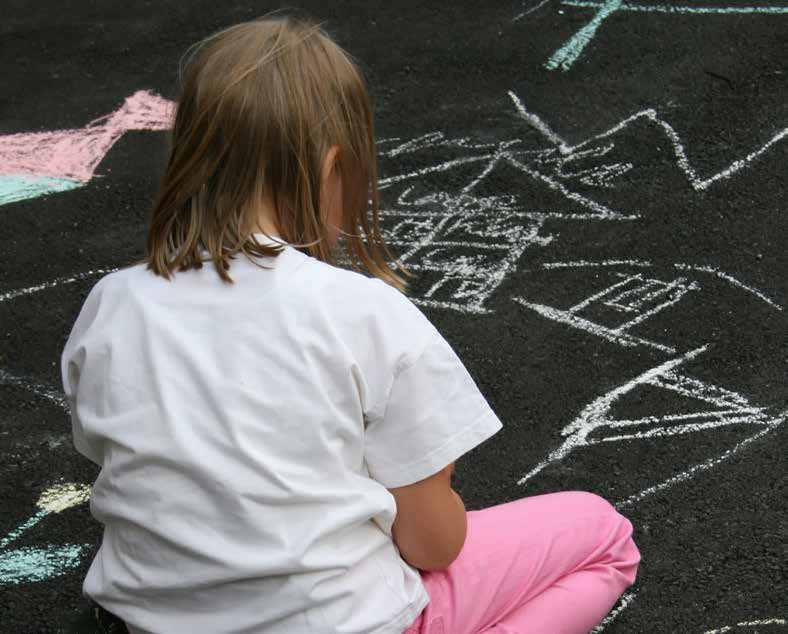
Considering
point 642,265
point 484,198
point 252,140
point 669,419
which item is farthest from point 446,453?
point 484,198

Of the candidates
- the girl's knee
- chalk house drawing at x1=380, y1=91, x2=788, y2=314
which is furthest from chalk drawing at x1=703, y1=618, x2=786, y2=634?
chalk house drawing at x1=380, y1=91, x2=788, y2=314

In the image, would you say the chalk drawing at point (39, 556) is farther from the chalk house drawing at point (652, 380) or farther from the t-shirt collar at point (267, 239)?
the t-shirt collar at point (267, 239)

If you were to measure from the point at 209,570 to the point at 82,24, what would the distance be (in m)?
4.56

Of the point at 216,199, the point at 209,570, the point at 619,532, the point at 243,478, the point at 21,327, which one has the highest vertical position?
the point at 216,199

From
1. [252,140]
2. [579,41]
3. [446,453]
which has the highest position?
[252,140]

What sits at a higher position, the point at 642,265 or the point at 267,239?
the point at 267,239

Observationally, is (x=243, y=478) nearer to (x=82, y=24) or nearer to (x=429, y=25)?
(x=429, y=25)

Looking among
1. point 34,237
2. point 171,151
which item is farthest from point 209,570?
point 34,237

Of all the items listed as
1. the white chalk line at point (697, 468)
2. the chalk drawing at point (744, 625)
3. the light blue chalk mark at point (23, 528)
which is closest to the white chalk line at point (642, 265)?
the white chalk line at point (697, 468)

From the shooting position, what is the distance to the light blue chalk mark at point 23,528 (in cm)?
278

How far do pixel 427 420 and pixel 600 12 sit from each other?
3.95 m

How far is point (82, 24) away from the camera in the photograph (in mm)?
5570

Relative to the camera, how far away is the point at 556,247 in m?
3.71

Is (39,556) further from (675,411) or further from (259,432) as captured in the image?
(675,411)
